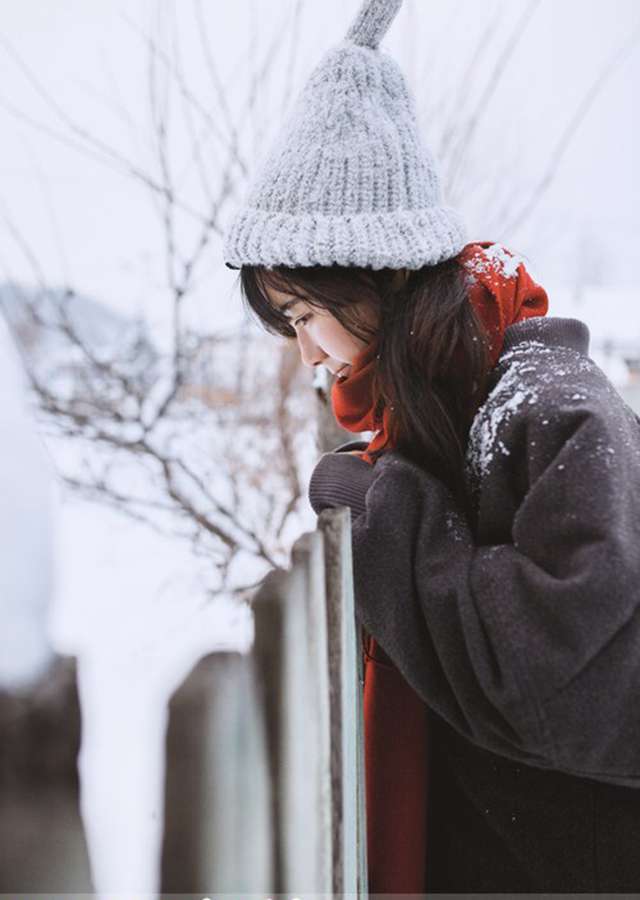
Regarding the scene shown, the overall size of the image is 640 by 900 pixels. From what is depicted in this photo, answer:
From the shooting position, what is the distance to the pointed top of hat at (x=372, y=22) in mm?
1270

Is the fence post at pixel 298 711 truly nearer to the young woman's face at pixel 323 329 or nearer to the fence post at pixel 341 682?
the fence post at pixel 341 682

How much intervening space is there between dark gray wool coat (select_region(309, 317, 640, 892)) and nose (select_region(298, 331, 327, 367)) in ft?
0.68

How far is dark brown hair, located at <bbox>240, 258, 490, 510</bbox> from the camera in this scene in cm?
118

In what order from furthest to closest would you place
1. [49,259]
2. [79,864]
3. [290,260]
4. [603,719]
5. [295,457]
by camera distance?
[295,457], [49,259], [290,260], [603,719], [79,864]

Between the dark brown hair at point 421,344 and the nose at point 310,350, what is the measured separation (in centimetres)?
11

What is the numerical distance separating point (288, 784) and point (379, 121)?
982mm

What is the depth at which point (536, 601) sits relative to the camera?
0.91 m

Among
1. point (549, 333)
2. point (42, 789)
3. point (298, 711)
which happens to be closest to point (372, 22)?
point (549, 333)

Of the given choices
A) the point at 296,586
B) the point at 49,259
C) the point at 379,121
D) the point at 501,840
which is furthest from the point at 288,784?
the point at 49,259

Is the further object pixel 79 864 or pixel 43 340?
pixel 43 340

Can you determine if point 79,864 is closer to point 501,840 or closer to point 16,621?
point 16,621

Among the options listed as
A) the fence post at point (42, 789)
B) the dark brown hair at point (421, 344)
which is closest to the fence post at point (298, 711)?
the fence post at point (42, 789)

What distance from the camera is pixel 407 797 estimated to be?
4.07ft

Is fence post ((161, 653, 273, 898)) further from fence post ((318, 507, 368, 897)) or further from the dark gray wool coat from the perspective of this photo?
the dark gray wool coat
